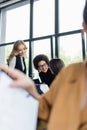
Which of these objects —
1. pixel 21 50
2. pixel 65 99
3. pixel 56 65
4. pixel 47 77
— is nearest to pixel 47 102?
pixel 65 99

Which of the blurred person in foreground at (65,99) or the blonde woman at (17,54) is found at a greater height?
the blonde woman at (17,54)

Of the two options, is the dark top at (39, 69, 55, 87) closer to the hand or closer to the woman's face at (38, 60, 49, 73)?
the woman's face at (38, 60, 49, 73)

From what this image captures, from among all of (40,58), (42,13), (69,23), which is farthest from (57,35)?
(40,58)

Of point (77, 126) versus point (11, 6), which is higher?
point (11, 6)

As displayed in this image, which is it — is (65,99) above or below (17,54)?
below

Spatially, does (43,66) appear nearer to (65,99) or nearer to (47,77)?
(47,77)

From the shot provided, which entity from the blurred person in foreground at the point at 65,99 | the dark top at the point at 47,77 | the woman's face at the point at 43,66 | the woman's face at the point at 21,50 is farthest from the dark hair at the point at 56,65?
the blurred person in foreground at the point at 65,99

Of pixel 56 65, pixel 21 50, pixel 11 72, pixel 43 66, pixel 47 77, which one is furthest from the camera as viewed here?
pixel 21 50

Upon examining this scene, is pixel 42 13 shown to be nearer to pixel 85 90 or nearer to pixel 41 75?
pixel 41 75

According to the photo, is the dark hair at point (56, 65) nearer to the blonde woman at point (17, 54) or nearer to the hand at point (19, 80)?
the blonde woman at point (17, 54)

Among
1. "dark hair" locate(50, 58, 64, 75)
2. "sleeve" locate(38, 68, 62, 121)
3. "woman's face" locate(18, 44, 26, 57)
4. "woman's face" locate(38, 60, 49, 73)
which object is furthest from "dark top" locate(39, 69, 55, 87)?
"sleeve" locate(38, 68, 62, 121)

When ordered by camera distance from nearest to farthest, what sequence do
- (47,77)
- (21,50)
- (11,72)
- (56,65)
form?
(11,72) < (56,65) < (47,77) < (21,50)

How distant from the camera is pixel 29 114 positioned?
80 cm

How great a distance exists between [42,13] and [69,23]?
3.16 ft
